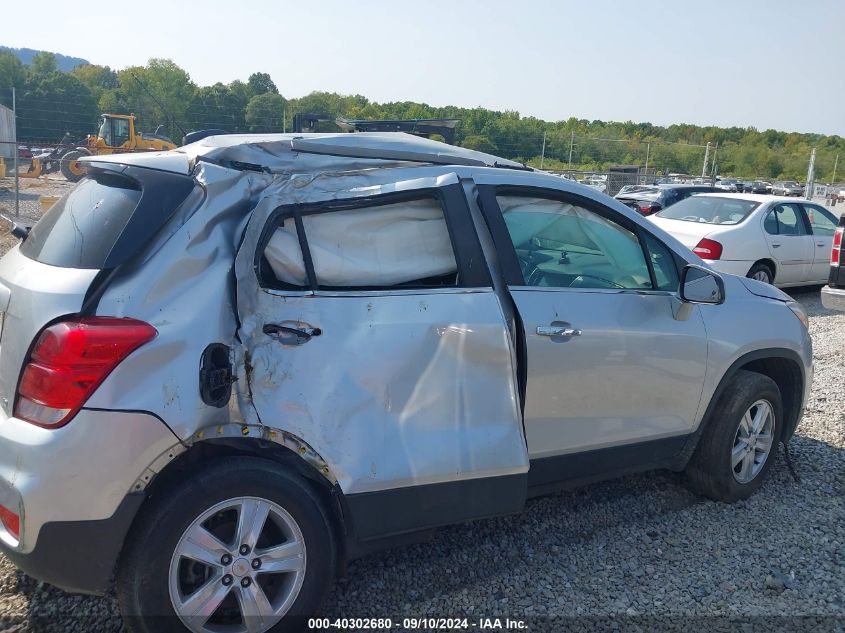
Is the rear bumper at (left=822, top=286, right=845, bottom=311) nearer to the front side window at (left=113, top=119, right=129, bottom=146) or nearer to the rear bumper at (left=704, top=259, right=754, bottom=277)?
the rear bumper at (left=704, top=259, right=754, bottom=277)

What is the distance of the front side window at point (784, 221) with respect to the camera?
34.3 feet

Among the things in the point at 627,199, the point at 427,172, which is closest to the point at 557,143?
the point at 627,199

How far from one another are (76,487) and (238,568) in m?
0.64

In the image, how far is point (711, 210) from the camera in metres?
10.7

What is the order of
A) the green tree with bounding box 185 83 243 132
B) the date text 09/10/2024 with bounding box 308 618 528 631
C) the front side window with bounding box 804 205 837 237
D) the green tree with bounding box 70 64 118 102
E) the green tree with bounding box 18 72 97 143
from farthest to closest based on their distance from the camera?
the green tree with bounding box 70 64 118 102 < the green tree with bounding box 18 72 97 143 < the green tree with bounding box 185 83 243 132 < the front side window with bounding box 804 205 837 237 < the date text 09/10/2024 with bounding box 308 618 528 631

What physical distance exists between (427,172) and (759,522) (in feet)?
8.84

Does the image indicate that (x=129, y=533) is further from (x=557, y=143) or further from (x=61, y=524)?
(x=557, y=143)

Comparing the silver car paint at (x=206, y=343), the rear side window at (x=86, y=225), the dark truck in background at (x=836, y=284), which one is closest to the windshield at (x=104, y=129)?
the dark truck in background at (x=836, y=284)

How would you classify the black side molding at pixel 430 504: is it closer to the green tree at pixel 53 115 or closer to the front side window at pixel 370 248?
the front side window at pixel 370 248

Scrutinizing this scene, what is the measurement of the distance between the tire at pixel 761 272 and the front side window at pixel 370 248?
335 inches

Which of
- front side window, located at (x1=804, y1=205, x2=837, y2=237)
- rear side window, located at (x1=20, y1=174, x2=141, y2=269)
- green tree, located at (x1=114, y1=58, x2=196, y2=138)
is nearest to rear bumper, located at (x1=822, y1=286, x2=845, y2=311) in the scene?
front side window, located at (x1=804, y1=205, x2=837, y2=237)

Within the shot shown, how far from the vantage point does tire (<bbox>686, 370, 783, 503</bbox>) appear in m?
4.05

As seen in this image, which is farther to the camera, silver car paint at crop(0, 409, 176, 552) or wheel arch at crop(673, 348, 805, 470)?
wheel arch at crop(673, 348, 805, 470)

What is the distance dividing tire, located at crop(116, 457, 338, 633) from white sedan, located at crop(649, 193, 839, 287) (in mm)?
8424
